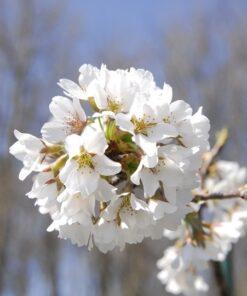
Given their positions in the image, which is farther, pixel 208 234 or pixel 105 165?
pixel 208 234

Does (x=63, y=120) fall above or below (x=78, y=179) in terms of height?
above

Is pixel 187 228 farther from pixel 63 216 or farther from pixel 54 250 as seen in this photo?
pixel 54 250

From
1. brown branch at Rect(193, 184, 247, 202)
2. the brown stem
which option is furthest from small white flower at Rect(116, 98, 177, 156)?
the brown stem

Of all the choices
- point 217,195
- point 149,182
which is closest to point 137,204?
point 149,182

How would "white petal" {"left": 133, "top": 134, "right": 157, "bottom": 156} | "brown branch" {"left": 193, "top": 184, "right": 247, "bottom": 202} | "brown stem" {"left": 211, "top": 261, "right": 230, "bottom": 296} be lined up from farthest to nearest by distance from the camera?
"brown stem" {"left": 211, "top": 261, "right": 230, "bottom": 296}
"brown branch" {"left": 193, "top": 184, "right": 247, "bottom": 202}
"white petal" {"left": 133, "top": 134, "right": 157, "bottom": 156}

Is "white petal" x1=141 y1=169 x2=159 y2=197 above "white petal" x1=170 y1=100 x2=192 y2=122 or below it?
below

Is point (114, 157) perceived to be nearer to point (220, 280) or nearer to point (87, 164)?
point (87, 164)

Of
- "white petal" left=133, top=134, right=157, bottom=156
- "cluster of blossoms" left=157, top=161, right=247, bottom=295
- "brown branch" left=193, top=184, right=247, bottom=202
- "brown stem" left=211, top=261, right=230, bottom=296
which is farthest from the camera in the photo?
"brown stem" left=211, top=261, right=230, bottom=296

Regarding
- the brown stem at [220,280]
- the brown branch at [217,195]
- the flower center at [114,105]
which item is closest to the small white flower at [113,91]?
the flower center at [114,105]

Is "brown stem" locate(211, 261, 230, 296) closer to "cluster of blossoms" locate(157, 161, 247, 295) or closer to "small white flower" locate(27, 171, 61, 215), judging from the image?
"cluster of blossoms" locate(157, 161, 247, 295)
